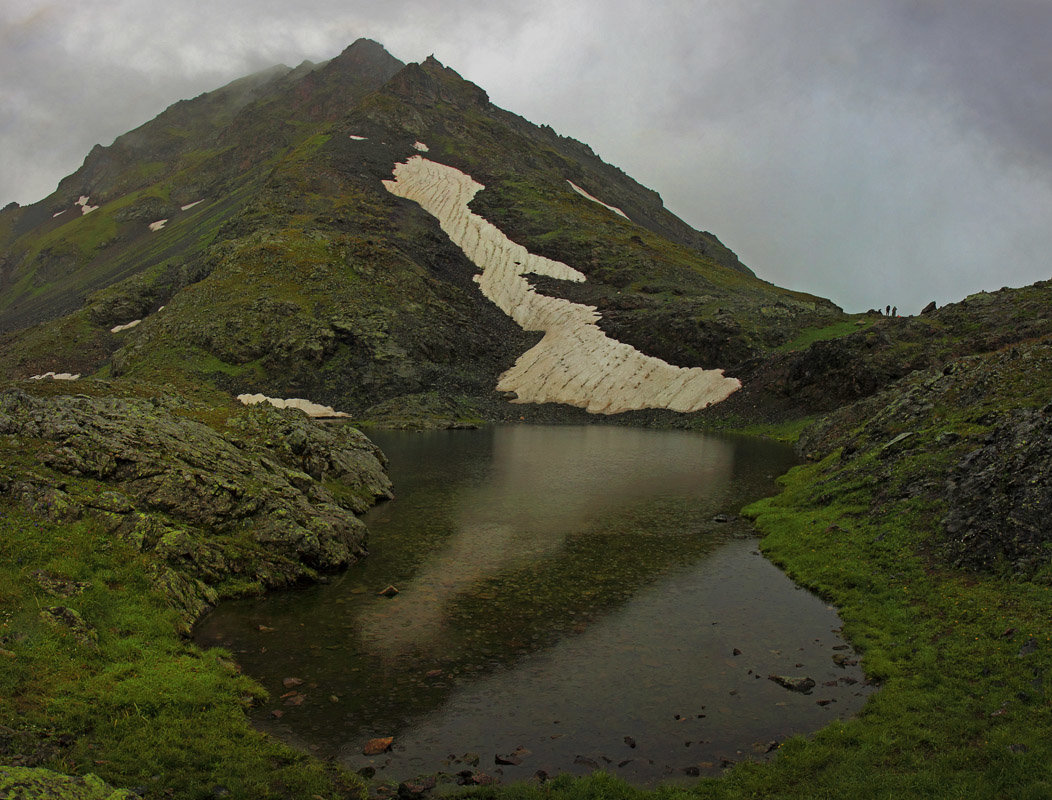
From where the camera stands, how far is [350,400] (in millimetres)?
102625

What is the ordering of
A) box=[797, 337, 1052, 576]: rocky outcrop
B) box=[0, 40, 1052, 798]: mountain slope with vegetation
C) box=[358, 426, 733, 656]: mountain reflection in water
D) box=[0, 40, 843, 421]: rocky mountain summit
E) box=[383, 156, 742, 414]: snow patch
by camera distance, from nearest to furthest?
box=[0, 40, 1052, 798]: mountain slope with vegetation < box=[797, 337, 1052, 576]: rocky outcrop < box=[358, 426, 733, 656]: mountain reflection in water < box=[383, 156, 742, 414]: snow patch < box=[0, 40, 843, 421]: rocky mountain summit

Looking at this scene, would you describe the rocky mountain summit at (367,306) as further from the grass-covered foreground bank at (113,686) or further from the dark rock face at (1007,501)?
the grass-covered foreground bank at (113,686)

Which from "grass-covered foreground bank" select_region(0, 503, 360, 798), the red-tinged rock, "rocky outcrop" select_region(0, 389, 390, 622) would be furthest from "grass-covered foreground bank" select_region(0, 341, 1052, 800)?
the red-tinged rock

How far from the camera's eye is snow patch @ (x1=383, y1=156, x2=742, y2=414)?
336ft

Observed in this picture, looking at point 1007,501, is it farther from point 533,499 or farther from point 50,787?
point 50,787

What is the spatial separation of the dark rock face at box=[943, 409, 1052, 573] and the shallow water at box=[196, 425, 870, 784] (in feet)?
21.0

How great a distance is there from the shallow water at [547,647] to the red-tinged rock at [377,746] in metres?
0.24

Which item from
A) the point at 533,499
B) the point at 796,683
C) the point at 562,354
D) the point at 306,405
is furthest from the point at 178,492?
the point at 562,354

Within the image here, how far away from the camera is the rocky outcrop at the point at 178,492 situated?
80.9ft

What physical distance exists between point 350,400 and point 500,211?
84.5 m

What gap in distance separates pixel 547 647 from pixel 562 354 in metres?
94.7

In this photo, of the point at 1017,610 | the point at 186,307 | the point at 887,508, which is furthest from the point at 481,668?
the point at 186,307

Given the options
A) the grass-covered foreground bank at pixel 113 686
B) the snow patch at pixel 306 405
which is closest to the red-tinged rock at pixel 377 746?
the grass-covered foreground bank at pixel 113 686

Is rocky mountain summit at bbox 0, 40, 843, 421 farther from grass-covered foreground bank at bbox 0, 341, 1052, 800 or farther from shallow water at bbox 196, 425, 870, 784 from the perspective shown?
grass-covered foreground bank at bbox 0, 341, 1052, 800
